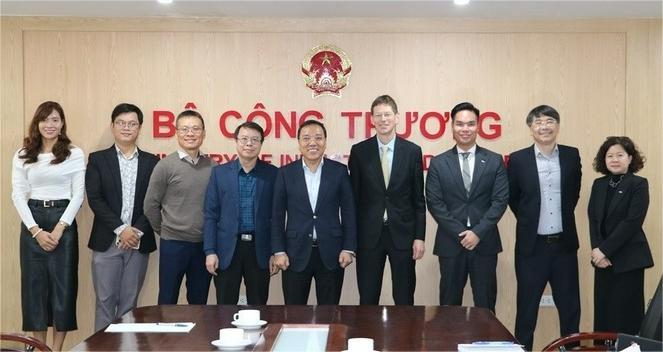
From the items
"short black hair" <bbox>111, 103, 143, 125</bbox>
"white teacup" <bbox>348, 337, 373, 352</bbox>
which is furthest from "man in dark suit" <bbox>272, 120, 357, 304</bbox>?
"white teacup" <bbox>348, 337, 373, 352</bbox>

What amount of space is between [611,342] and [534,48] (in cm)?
326

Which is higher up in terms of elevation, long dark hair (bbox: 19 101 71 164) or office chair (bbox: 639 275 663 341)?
long dark hair (bbox: 19 101 71 164)

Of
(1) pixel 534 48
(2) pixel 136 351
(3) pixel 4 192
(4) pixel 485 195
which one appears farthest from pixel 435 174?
(3) pixel 4 192

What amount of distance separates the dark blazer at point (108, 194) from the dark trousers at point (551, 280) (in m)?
2.80

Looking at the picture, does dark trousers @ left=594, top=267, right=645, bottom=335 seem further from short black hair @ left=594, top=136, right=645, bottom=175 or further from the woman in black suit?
short black hair @ left=594, top=136, right=645, bottom=175

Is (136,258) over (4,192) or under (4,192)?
under

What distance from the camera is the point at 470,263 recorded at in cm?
506

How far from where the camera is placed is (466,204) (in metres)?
5.00

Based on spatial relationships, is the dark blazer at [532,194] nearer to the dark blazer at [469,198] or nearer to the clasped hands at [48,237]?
the dark blazer at [469,198]

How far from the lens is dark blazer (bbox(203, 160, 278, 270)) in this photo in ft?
16.3

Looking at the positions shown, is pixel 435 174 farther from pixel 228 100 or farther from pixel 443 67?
pixel 228 100

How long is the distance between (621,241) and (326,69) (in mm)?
2645

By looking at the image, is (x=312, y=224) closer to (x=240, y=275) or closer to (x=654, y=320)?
(x=240, y=275)

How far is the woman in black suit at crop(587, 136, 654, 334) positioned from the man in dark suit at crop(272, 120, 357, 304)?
5.73 ft
